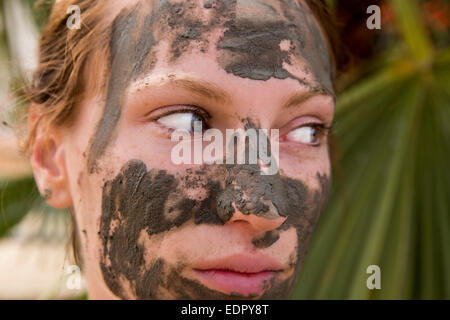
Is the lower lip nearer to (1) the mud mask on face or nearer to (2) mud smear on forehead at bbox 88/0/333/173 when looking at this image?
(1) the mud mask on face

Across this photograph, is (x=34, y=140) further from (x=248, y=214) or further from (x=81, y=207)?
(x=248, y=214)

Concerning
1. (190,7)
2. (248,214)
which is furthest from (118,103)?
(248,214)

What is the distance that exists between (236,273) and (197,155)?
0.71ft

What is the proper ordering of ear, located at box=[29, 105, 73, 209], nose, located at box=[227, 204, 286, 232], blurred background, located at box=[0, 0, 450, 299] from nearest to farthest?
nose, located at box=[227, 204, 286, 232], ear, located at box=[29, 105, 73, 209], blurred background, located at box=[0, 0, 450, 299]

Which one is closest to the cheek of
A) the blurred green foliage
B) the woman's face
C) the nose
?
the woman's face

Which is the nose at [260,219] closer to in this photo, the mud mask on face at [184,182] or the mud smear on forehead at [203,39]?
the mud mask on face at [184,182]

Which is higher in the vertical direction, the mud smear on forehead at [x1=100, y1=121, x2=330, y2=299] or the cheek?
the cheek

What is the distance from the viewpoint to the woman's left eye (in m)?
1.10

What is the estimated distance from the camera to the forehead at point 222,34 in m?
1.00

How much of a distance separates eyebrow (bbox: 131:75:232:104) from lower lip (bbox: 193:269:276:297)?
30 cm

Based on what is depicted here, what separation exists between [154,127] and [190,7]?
233mm

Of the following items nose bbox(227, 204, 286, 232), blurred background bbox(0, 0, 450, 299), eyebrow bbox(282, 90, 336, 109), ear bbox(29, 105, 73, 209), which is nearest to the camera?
nose bbox(227, 204, 286, 232)

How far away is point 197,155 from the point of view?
0.97 metres

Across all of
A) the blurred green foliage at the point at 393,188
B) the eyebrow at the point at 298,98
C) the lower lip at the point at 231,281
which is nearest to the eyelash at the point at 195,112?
the eyebrow at the point at 298,98
